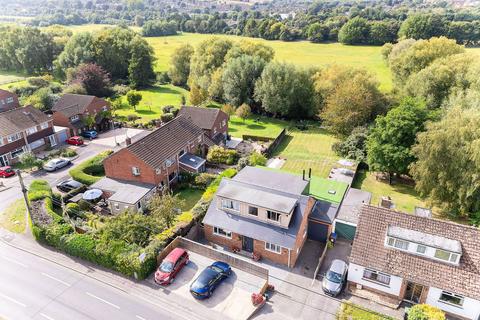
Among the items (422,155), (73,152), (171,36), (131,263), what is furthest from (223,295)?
(171,36)

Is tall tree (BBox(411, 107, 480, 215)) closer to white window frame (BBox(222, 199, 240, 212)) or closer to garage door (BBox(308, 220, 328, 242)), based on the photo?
garage door (BBox(308, 220, 328, 242))

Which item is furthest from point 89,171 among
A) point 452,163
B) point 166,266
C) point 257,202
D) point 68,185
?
point 452,163

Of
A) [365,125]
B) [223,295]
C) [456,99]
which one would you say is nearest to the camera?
[223,295]

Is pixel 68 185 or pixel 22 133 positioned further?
pixel 22 133

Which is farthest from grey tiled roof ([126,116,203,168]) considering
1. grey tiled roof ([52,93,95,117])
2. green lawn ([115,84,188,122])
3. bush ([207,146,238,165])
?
green lawn ([115,84,188,122])

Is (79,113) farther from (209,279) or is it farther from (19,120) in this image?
(209,279)

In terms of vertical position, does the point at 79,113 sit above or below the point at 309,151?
above

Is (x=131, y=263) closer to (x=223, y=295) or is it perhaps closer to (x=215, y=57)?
(x=223, y=295)
